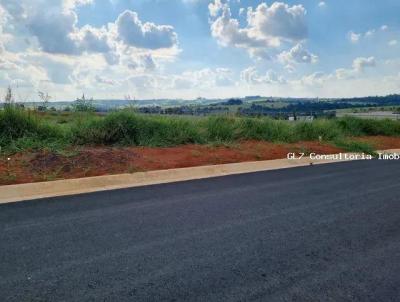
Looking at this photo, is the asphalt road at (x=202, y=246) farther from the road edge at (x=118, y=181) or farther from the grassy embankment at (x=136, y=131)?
the grassy embankment at (x=136, y=131)

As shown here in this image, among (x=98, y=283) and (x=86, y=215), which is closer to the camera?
(x=98, y=283)

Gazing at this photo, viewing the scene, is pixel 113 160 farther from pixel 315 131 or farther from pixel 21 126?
pixel 315 131

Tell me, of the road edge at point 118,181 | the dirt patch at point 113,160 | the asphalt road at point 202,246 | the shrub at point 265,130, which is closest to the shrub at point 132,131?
the dirt patch at point 113,160

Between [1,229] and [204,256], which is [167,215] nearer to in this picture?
[204,256]

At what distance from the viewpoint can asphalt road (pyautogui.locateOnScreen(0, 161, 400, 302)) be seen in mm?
3727

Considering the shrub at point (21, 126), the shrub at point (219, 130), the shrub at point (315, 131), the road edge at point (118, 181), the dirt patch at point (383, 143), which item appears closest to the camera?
the road edge at point (118, 181)

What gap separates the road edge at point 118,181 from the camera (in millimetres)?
7348

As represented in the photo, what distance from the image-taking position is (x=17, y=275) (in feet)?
12.9

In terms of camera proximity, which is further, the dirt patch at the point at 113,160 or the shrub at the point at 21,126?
the shrub at the point at 21,126

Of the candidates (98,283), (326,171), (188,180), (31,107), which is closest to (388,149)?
(326,171)

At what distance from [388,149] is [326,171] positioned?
8.34 m

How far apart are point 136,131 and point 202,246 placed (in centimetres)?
824

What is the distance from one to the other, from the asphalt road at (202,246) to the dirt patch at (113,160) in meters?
1.58

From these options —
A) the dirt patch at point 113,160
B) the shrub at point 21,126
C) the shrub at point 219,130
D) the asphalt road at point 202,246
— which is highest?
the shrub at point 21,126
